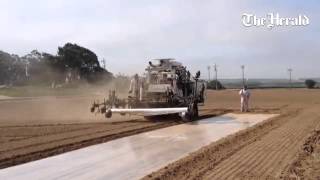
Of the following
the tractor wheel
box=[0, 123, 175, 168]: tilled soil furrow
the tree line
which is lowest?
box=[0, 123, 175, 168]: tilled soil furrow

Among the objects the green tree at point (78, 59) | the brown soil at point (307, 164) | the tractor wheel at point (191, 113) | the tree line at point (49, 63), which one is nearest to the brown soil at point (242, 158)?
the brown soil at point (307, 164)

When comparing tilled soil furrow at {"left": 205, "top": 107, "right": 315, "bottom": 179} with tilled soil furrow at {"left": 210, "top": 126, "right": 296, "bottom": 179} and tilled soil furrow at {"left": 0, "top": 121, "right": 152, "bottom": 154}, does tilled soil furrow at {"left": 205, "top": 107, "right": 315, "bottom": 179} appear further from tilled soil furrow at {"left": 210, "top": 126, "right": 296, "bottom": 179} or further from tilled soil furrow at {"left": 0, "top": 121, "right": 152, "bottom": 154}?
tilled soil furrow at {"left": 0, "top": 121, "right": 152, "bottom": 154}

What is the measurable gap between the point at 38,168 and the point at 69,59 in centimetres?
8871

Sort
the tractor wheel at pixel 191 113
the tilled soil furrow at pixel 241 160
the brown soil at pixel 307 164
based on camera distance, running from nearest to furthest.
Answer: the brown soil at pixel 307 164, the tilled soil furrow at pixel 241 160, the tractor wheel at pixel 191 113

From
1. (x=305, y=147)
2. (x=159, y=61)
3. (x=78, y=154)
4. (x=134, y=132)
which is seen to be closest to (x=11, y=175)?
(x=78, y=154)

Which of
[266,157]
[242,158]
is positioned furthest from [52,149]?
[266,157]

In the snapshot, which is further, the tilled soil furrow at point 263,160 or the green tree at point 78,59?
the green tree at point 78,59

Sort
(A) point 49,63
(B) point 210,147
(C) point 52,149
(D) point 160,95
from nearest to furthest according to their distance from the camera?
(C) point 52,149 → (B) point 210,147 → (D) point 160,95 → (A) point 49,63

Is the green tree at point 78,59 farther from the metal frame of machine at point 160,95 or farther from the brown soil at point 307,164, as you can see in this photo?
the brown soil at point 307,164

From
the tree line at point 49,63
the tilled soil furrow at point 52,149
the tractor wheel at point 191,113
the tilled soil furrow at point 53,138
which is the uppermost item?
the tree line at point 49,63

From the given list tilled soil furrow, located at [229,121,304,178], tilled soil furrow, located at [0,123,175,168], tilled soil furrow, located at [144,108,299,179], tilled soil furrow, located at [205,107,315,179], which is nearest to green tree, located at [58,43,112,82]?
tilled soil furrow, located at [0,123,175,168]

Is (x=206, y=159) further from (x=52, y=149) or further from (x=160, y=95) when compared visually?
(x=160, y=95)

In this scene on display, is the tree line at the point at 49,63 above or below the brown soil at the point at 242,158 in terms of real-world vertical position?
above

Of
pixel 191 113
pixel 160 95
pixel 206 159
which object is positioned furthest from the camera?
pixel 191 113
